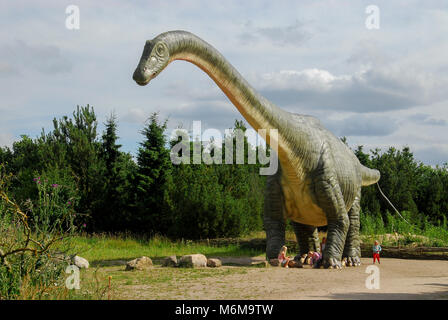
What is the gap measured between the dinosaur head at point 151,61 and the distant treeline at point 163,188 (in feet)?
37.1

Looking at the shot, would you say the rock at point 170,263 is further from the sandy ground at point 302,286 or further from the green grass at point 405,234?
the green grass at point 405,234

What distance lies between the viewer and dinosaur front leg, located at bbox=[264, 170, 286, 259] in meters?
9.49

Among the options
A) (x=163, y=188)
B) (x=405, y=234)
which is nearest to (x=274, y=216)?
(x=405, y=234)

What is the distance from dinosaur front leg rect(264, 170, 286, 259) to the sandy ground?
0.66 metres

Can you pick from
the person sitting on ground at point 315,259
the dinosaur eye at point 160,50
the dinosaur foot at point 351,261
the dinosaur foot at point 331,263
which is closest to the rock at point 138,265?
the person sitting on ground at point 315,259

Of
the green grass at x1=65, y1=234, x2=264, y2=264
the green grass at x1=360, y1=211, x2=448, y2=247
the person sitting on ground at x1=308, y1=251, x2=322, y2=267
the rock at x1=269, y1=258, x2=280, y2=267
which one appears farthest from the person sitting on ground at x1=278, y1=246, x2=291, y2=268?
the green grass at x1=360, y1=211, x2=448, y2=247

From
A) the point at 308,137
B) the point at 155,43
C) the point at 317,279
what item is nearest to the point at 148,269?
the point at 317,279

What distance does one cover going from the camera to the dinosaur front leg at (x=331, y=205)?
905 centimetres

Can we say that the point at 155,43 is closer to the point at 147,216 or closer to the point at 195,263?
the point at 195,263

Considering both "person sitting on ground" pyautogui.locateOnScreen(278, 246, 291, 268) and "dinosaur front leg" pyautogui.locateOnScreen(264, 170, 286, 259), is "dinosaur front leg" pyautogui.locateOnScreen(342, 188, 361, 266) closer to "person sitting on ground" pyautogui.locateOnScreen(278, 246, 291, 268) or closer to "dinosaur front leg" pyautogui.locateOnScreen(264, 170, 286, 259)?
"dinosaur front leg" pyautogui.locateOnScreen(264, 170, 286, 259)

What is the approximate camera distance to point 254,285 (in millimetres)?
7004

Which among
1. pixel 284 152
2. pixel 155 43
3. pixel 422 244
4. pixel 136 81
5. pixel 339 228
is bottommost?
pixel 422 244

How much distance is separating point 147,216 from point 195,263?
9.84 m

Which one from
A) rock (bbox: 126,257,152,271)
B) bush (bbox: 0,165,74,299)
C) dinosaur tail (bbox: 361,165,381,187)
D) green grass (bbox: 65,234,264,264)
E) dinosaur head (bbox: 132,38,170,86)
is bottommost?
green grass (bbox: 65,234,264,264)
